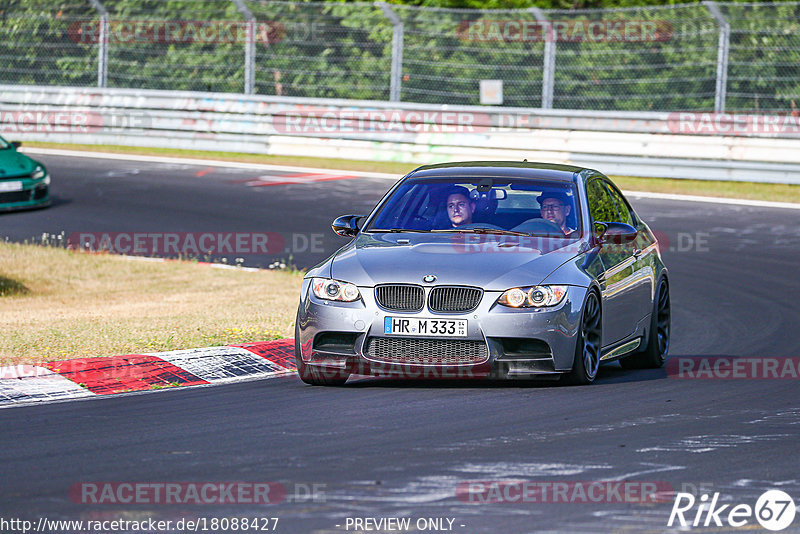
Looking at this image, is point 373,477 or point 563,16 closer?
point 373,477

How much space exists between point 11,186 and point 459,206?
1191 centimetres

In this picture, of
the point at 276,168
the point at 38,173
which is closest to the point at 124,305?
Answer: the point at 38,173

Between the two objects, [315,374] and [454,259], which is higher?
[454,259]

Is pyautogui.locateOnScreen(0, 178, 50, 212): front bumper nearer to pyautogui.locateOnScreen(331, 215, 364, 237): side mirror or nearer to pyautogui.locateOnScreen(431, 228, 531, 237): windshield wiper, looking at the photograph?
pyautogui.locateOnScreen(331, 215, 364, 237): side mirror

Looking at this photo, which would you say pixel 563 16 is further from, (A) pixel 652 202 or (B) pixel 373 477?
(B) pixel 373 477

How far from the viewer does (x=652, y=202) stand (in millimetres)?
20781

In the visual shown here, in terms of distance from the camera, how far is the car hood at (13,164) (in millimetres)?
19750

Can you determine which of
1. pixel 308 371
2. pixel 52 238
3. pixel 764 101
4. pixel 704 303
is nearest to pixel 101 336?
pixel 308 371

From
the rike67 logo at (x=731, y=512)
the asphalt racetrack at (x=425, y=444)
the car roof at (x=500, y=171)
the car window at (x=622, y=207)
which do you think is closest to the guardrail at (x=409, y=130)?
the asphalt racetrack at (x=425, y=444)

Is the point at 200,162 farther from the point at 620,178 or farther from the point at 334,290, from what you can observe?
the point at 334,290

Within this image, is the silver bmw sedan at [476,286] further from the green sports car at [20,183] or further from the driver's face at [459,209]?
the green sports car at [20,183]

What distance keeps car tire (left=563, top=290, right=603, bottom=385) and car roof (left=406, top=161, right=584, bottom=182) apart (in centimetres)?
126

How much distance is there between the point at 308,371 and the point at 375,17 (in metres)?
17.0

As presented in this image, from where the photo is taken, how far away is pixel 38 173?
20094 millimetres
